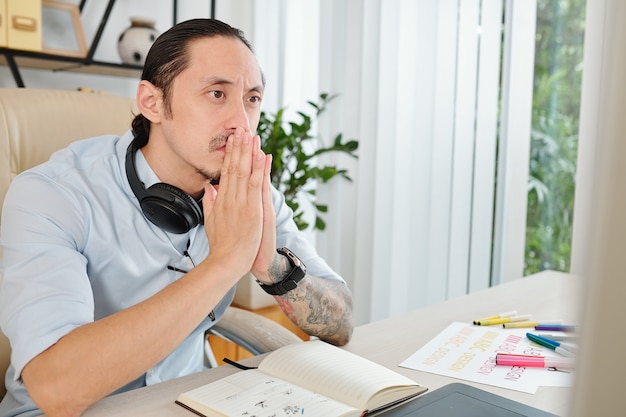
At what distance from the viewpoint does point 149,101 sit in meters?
1.23

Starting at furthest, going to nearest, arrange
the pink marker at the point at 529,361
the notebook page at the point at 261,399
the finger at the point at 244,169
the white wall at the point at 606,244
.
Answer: the finger at the point at 244,169, the pink marker at the point at 529,361, the notebook page at the point at 261,399, the white wall at the point at 606,244

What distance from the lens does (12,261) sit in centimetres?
91

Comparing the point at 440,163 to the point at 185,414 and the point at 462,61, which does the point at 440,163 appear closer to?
the point at 462,61

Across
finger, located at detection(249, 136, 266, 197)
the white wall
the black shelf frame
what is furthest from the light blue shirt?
the black shelf frame

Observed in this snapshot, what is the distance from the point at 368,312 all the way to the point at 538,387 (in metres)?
1.61

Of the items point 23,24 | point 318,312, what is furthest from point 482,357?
point 23,24

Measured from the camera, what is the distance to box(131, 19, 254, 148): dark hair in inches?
46.9

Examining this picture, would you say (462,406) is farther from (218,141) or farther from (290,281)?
(218,141)

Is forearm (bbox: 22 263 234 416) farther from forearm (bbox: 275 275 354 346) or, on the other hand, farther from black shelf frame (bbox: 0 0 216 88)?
black shelf frame (bbox: 0 0 216 88)

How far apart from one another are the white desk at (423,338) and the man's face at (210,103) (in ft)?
1.36

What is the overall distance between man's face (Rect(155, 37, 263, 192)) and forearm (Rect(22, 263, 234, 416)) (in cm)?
34

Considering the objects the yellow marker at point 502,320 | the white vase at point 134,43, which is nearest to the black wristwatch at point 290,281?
the yellow marker at point 502,320

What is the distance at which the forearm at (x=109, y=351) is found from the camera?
76cm

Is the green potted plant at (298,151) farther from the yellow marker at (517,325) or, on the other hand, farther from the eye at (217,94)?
the yellow marker at (517,325)
